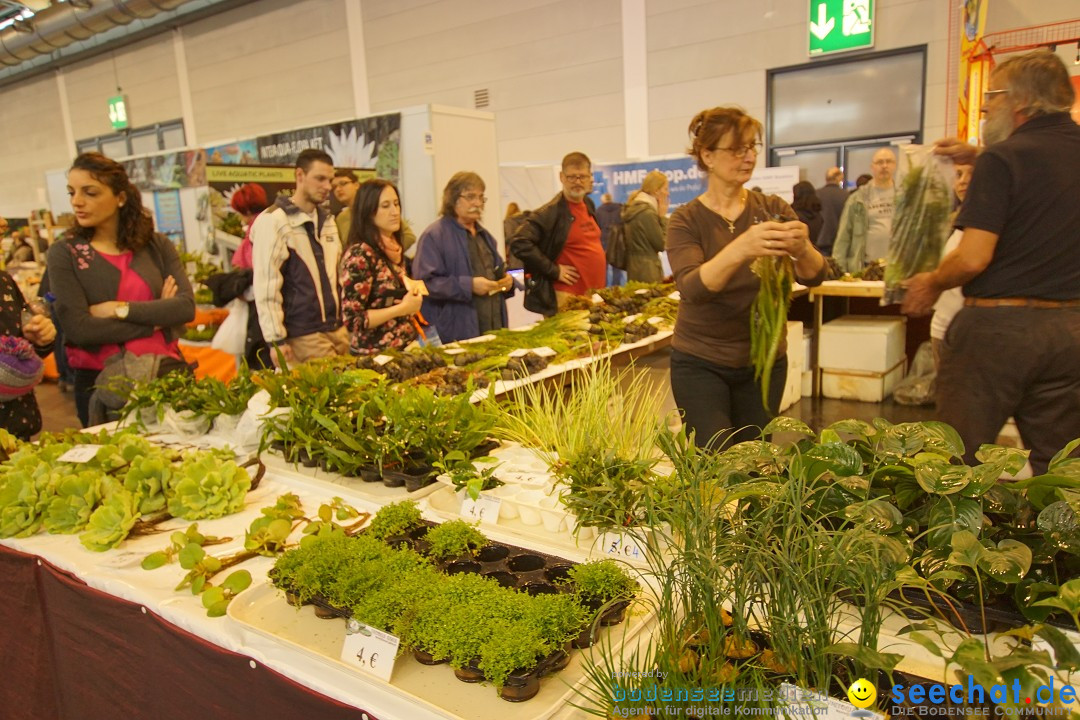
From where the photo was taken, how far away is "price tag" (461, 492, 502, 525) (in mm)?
1633

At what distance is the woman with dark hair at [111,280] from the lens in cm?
266

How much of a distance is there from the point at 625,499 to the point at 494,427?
0.65 metres

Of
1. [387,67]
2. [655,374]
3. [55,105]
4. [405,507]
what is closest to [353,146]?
[655,374]

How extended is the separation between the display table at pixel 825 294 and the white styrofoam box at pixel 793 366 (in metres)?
0.19

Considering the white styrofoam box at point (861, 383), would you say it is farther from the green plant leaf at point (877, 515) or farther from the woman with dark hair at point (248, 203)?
the green plant leaf at point (877, 515)

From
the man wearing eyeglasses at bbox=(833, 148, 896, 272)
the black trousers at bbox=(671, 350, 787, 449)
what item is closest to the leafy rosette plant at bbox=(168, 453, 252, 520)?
the black trousers at bbox=(671, 350, 787, 449)

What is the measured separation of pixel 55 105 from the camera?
16781mm

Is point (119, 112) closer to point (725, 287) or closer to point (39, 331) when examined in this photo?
point (39, 331)

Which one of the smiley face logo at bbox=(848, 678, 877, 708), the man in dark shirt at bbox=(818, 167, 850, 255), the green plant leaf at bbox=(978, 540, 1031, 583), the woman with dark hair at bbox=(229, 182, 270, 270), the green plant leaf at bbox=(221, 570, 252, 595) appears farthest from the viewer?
the man in dark shirt at bbox=(818, 167, 850, 255)

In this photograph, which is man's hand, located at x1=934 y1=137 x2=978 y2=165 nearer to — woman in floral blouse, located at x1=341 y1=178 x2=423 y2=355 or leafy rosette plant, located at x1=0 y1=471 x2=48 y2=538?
woman in floral blouse, located at x1=341 y1=178 x2=423 y2=355

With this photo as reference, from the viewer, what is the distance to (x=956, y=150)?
252cm

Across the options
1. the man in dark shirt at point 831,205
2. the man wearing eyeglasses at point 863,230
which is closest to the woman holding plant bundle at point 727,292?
the man wearing eyeglasses at point 863,230

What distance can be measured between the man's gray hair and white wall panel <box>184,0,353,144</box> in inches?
410

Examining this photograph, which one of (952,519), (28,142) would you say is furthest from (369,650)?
(28,142)
